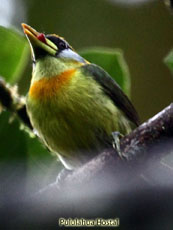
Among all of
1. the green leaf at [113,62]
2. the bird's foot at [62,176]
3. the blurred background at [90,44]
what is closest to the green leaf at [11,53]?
the blurred background at [90,44]

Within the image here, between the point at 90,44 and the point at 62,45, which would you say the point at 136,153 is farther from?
the point at 90,44

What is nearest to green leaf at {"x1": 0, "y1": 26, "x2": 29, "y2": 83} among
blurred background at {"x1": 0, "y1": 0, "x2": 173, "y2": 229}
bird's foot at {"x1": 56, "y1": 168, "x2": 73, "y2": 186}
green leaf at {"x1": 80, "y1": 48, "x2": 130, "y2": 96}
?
blurred background at {"x1": 0, "y1": 0, "x2": 173, "y2": 229}

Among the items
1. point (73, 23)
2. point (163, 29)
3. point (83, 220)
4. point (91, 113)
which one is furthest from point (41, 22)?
point (83, 220)

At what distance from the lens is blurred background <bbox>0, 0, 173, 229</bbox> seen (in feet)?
4.04

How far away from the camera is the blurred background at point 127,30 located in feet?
5.66

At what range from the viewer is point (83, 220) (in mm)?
1077

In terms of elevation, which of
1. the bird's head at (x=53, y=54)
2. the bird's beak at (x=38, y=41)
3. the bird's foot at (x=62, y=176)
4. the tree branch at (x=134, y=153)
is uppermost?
the bird's beak at (x=38, y=41)

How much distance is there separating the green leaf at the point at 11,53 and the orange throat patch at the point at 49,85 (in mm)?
228

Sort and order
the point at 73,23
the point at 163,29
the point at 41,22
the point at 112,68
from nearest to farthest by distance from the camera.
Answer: the point at 112,68
the point at 41,22
the point at 73,23
the point at 163,29

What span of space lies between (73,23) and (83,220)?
A: 975 mm

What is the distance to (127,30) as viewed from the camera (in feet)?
6.98

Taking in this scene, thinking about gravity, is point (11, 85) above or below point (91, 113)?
above

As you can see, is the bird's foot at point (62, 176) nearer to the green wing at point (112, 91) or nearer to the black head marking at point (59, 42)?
the green wing at point (112, 91)

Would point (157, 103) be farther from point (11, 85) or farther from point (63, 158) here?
point (11, 85)
